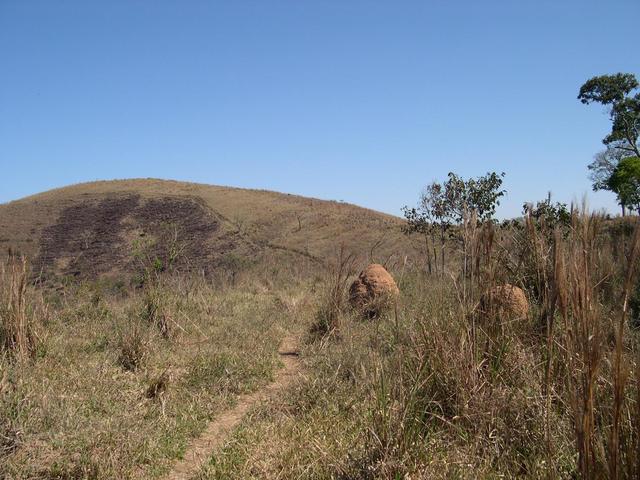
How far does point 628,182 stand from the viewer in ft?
56.7

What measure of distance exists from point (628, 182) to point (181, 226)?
22656 millimetres

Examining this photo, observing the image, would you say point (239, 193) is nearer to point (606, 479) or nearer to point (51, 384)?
point (51, 384)

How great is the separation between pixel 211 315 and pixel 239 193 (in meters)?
43.2

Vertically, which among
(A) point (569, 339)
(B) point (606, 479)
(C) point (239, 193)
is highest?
(C) point (239, 193)

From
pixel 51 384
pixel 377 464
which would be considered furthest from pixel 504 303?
pixel 51 384

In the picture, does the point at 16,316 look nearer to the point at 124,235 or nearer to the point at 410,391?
the point at 410,391

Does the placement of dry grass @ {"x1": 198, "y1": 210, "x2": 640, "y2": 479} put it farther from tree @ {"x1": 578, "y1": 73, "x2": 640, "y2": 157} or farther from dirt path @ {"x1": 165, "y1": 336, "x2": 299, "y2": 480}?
tree @ {"x1": 578, "y1": 73, "x2": 640, "y2": 157}

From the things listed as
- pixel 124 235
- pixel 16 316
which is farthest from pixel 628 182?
pixel 124 235

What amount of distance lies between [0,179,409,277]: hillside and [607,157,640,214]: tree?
11.5m

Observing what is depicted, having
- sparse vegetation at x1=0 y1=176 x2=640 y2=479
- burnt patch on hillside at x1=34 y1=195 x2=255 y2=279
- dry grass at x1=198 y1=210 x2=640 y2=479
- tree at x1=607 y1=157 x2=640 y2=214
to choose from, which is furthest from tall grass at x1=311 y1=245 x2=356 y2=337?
burnt patch on hillside at x1=34 y1=195 x2=255 y2=279

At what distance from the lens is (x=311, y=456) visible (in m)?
3.36

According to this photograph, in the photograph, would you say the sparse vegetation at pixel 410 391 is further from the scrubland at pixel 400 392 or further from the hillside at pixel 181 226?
the hillside at pixel 181 226

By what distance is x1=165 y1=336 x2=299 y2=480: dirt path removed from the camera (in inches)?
147

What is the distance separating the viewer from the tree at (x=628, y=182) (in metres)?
15.0
